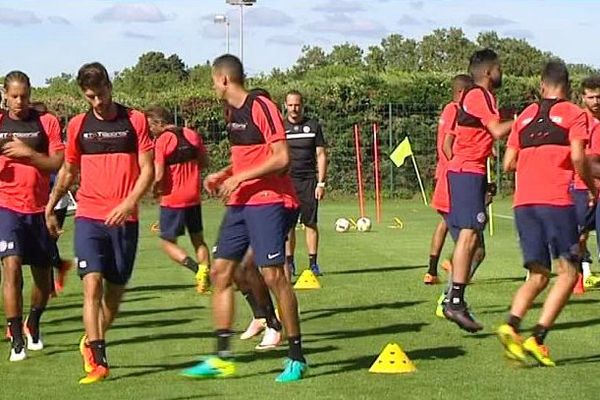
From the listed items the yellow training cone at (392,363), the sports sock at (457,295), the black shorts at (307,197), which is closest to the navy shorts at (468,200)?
the sports sock at (457,295)

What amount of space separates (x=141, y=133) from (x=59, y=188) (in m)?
Answer: 0.91

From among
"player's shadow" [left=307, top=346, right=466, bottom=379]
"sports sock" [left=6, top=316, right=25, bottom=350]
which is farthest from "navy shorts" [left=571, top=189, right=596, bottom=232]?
"sports sock" [left=6, top=316, right=25, bottom=350]

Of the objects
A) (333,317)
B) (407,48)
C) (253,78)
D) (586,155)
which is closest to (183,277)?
(333,317)

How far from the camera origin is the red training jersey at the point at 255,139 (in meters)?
8.51

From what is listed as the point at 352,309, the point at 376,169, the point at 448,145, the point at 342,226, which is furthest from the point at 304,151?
the point at 376,169

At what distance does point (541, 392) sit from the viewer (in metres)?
7.92

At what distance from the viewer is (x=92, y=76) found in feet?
28.3

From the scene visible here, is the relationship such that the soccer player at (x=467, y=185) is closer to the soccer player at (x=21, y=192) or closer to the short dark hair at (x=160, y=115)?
the soccer player at (x=21, y=192)

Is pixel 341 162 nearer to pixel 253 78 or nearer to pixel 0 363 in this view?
pixel 253 78

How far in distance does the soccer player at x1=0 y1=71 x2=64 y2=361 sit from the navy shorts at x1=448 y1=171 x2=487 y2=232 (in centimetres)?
326

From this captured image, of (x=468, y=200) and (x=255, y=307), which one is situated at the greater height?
(x=468, y=200)

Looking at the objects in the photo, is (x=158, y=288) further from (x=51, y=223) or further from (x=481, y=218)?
(x=481, y=218)

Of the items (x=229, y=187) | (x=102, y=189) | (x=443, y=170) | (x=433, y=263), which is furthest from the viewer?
(x=433, y=263)

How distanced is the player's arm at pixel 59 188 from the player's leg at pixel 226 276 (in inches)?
45.3
